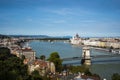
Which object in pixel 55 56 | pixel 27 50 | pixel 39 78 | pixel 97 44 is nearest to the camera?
pixel 39 78

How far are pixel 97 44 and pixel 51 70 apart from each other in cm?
2891

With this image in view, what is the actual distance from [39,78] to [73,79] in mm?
988

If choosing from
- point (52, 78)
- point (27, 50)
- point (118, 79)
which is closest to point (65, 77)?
point (52, 78)

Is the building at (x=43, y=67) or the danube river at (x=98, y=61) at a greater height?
the building at (x=43, y=67)

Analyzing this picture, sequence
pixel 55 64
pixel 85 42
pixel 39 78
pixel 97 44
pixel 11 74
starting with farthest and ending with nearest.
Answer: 1. pixel 85 42
2. pixel 97 44
3. pixel 55 64
4. pixel 39 78
5. pixel 11 74

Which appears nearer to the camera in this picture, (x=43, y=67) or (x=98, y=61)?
(x=43, y=67)

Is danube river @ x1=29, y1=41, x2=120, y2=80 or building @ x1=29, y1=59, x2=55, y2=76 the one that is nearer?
building @ x1=29, y1=59, x2=55, y2=76

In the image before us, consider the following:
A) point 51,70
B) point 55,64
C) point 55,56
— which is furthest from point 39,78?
point 55,56

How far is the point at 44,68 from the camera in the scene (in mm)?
10438

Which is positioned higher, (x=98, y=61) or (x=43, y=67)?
(x=43, y=67)

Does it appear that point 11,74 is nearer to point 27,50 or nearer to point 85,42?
point 27,50

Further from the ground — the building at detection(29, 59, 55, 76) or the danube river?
the building at detection(29, 59, 55, 76)

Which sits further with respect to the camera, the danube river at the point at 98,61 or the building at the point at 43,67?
the danube river at the point at 98,61

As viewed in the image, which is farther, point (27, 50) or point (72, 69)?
point (27, 50)
